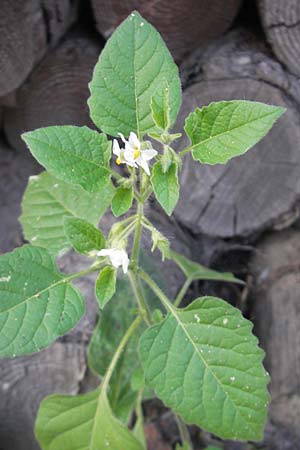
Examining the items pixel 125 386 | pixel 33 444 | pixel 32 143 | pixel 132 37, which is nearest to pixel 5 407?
pixel 33 444

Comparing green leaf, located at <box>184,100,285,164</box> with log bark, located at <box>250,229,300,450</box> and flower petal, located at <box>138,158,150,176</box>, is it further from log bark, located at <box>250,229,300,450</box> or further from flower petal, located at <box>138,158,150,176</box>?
log bark, located at <box>250,229,300,450</box>

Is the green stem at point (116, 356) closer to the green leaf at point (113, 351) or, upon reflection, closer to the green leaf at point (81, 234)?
the green leaf at point (113, 351)

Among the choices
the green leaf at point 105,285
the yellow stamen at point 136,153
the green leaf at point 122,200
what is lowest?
the green leaf at point 105,285

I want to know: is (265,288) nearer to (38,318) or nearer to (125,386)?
(125,386)

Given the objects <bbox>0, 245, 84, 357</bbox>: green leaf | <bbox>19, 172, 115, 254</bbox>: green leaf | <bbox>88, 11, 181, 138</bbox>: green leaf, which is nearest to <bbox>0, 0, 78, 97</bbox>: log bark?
<bbox>19, 172, 115, 254</bbox>: green leaf

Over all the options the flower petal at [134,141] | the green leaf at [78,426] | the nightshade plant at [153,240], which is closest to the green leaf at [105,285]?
the nightshade plant at [153,240]

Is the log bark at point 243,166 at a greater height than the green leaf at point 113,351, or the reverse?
the log bark at point 243,166
